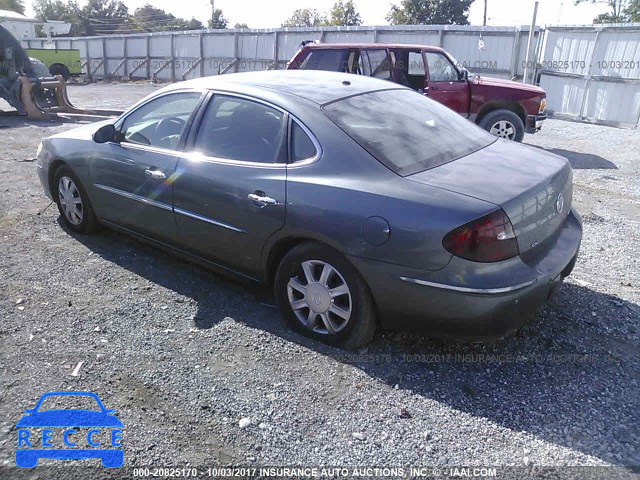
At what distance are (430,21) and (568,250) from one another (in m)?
55.8

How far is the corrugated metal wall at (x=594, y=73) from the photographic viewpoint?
13.2 meters

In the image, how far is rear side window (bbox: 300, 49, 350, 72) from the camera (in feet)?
30.9

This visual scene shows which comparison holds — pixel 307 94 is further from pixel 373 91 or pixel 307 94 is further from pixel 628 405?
pixel 628 405

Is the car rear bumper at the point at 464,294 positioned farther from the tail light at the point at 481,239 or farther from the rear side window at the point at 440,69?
the rear side window at the point at 440,69

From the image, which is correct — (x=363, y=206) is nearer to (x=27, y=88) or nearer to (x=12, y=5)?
(x=27, y=88)

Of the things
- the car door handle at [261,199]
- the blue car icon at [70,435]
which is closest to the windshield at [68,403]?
the blue car icon at [70,435]

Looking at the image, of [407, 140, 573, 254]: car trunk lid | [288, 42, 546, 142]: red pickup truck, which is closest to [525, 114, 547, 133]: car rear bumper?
[288, 42, 546, 142]: red pickup truck

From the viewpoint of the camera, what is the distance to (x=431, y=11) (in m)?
53.8

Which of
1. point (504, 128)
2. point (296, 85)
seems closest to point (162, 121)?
point (296, 85)

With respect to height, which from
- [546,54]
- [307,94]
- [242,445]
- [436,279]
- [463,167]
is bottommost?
[242,445]

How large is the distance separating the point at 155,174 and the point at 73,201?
60.0 inches

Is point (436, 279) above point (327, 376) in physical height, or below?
above

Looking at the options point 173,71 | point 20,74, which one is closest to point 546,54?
point 20,74

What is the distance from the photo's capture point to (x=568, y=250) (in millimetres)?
3227
